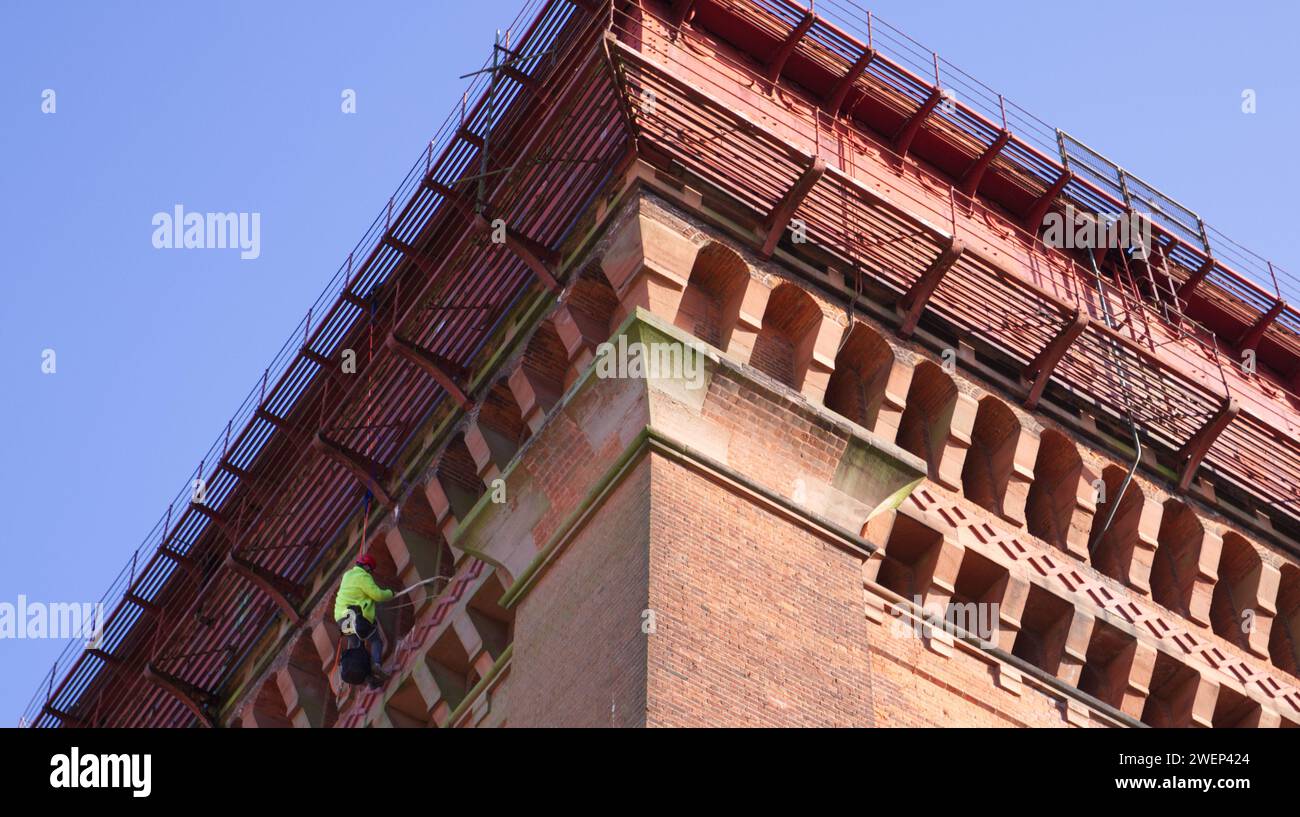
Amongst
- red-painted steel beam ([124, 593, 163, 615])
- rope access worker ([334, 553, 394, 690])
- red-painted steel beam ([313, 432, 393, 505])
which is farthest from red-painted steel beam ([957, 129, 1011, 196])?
red-painted steel beam ([124, 593, 163, 615])

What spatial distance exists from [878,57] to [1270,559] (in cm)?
683

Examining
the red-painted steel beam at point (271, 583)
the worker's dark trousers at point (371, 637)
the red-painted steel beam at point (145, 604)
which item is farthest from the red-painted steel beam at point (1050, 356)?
the red-painted steel beam at point (145, 604)

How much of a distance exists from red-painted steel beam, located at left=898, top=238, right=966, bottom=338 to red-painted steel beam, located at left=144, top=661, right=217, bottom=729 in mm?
9400

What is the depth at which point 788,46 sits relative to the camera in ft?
80.2

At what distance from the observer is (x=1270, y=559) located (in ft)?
82.1

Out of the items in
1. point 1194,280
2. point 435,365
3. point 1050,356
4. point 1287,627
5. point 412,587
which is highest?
point 1194,280

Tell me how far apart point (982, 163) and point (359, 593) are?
819 centimetres

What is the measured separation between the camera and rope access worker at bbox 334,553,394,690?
23375 mm

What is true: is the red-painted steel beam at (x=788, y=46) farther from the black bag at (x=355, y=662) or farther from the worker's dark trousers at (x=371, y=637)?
the black bag at (x=355, y=662)

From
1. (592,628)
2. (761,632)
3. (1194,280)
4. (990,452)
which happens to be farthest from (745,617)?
(1194,280)

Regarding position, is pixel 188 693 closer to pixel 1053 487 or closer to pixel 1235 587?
pixel 1053 487

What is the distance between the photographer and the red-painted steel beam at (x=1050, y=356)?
23.7m

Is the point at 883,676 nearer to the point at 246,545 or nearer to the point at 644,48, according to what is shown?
the point at 644,48

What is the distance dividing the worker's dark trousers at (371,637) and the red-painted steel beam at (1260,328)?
10650 millimetres
